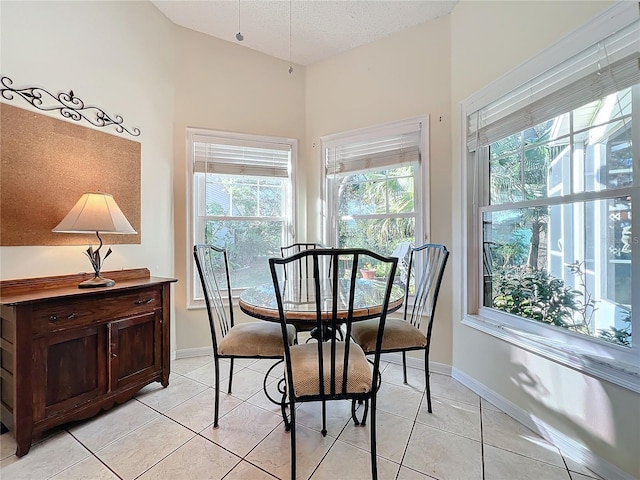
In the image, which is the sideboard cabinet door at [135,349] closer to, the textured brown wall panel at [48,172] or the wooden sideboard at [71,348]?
the wooden sideboard at [71,348]

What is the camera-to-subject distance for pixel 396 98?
9.05 ft

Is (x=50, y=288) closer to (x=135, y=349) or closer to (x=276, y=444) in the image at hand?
(x=135, y=349)

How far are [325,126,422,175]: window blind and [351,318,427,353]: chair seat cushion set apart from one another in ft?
5.04

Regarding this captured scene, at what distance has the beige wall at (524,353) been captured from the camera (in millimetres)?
1377

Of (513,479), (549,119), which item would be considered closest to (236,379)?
(513,479)

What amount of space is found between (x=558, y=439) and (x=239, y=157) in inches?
126

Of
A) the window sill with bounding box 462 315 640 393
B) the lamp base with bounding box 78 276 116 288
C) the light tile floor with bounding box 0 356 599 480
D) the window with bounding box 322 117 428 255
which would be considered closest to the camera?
the window sill with bounding box 462 315 640 393

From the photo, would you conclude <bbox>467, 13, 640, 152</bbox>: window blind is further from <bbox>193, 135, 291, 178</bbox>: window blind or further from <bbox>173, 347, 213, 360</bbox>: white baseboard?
<bbox>173, 347, 213, 360</bbox>: white baseboard

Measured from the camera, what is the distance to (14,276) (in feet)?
5.88

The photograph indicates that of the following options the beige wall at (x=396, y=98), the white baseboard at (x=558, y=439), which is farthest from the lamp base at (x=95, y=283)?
the white baseboard at (x=558, y=439)

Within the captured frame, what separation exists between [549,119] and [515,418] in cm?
182

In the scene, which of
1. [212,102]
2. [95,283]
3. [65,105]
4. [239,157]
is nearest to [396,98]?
[239,157]

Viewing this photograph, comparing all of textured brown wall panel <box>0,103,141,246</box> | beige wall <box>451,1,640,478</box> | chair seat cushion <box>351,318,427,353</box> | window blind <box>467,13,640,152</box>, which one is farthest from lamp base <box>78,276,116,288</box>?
window blind <box>467,13,640,152</box>

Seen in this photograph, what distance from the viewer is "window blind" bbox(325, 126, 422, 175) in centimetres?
271
